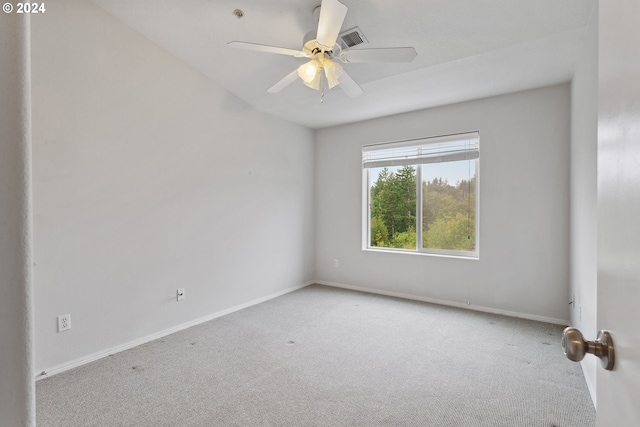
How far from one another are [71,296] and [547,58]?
4.28m

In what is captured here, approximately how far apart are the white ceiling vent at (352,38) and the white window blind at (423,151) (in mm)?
1815

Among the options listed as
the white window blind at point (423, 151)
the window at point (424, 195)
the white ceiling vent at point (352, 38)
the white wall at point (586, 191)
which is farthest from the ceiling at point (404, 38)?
the window at point (424, 195)

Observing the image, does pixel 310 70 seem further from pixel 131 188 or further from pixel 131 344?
pixel 131 344

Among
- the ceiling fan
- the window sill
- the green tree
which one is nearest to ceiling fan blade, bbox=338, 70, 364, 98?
the ceiling fan

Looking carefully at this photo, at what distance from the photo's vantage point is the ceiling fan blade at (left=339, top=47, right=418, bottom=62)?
79.1 inches

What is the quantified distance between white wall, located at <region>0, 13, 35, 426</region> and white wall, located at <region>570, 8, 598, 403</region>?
237 cm

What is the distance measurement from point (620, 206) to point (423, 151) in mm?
3652

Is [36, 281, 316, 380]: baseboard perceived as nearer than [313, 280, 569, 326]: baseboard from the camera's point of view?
Yes

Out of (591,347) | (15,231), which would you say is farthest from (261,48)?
(591,347)

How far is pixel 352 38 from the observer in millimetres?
2461

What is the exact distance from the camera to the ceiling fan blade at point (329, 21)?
1.72m

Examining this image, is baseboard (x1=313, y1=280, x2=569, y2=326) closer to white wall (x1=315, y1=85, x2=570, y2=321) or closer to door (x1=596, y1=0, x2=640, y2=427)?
white wall (x1=315, y1=85, x2=570, y2=321)

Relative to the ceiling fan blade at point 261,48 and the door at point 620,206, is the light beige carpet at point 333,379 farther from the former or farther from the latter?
the ceiling fan blade at point 261,48

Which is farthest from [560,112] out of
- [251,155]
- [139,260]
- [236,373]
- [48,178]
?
[48,178]
